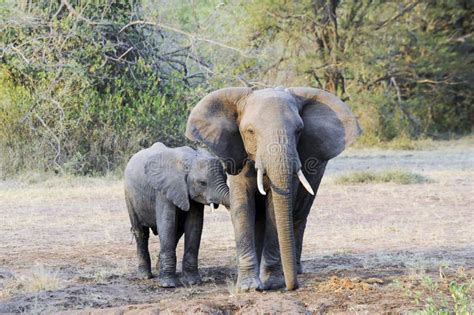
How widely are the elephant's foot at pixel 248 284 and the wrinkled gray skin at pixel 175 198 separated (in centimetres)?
82

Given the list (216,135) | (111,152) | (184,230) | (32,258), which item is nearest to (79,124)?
(111,152)

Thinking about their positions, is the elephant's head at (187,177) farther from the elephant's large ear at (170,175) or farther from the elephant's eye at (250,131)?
the elephant's eye at (250,131)

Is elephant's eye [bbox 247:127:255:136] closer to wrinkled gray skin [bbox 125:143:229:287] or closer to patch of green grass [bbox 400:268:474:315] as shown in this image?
wrinkled gray skin [bbox 125:143:229:287]

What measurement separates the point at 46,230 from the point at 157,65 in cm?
631

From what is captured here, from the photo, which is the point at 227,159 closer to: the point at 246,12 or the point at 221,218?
the point at 221,218

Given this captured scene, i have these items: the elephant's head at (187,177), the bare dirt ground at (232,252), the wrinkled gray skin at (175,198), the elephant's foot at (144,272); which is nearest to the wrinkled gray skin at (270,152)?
the bare dirt ground at (232,252)

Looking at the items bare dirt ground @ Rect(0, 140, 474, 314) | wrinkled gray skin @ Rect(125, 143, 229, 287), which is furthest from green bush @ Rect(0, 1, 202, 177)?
wrinkled gray skin @ Rect(125, 143, 229, 287)

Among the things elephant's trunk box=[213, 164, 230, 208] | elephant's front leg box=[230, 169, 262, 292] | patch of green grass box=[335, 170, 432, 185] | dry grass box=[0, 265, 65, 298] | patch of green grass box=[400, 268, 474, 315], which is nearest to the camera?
patch of green grass box=[400, 268, 474, 315]

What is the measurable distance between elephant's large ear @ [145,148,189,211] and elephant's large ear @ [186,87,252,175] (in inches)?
30.1

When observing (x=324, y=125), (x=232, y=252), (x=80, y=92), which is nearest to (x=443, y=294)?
(x=324, y=125)

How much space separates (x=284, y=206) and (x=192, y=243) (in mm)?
1482

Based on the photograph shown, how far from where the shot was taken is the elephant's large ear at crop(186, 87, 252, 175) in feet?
22.6

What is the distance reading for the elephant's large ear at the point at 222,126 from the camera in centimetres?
688

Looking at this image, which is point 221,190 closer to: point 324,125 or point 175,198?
point 175,198
